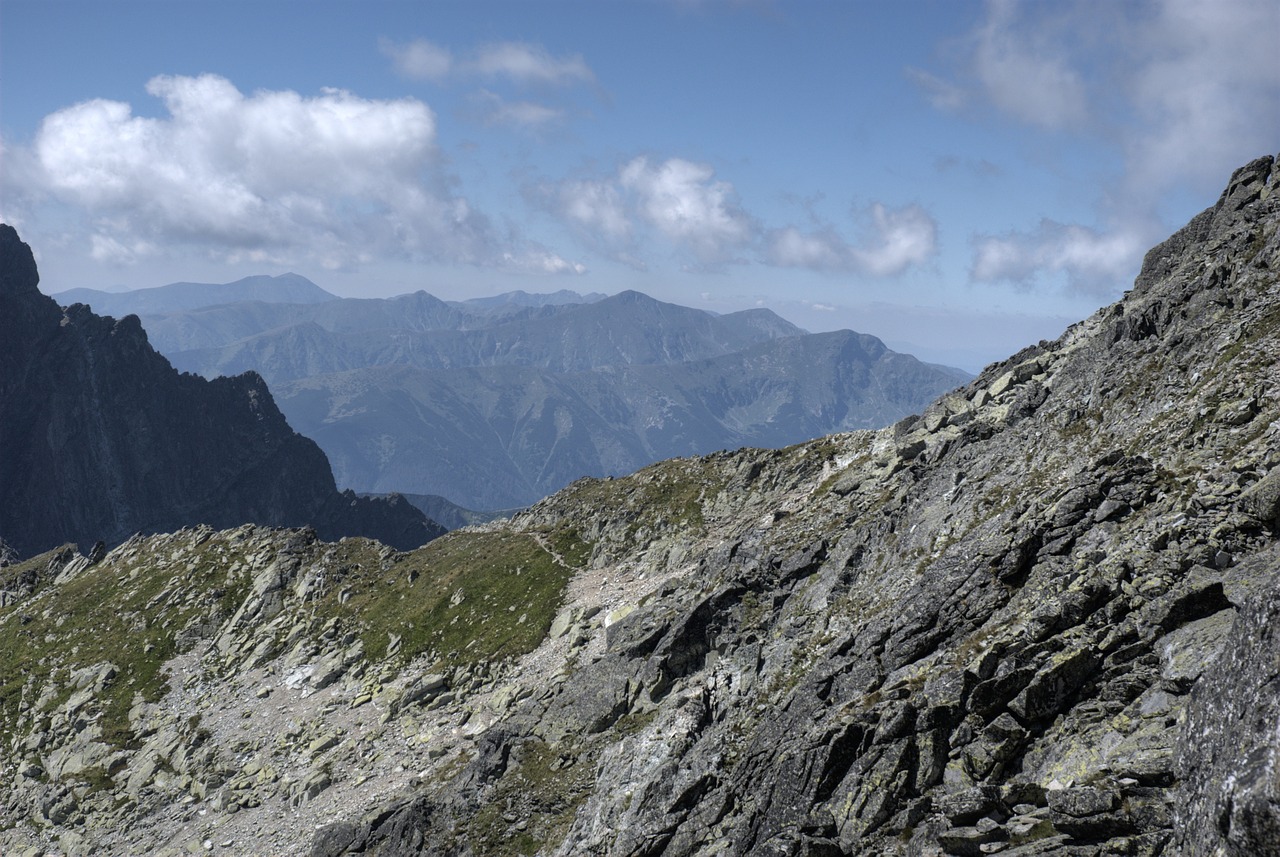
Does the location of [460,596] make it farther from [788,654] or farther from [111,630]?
[788,654]

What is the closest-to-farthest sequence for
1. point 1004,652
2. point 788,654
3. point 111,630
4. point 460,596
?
point 1004,652 → point 788,654 → point 460,596 → point 111,630

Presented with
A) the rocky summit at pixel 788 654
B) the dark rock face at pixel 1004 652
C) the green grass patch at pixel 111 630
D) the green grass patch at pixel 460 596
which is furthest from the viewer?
the green grass patch at pixel 111 630

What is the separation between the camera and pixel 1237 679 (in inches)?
499

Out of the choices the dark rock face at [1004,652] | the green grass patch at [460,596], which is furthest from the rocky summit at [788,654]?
the green grass patch at [460,596]

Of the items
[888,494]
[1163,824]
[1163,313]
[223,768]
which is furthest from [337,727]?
[1163,313]

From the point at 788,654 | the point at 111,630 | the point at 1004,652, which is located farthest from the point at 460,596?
the point at 1004,652

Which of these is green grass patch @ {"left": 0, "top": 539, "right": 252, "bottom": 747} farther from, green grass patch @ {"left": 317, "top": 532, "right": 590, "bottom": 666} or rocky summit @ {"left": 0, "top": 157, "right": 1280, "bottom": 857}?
green grass patch @ {"left": 317, "top": 532, "right": 590, "bottom": 666}

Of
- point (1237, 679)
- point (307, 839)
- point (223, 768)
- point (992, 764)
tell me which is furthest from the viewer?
point (223, 768)

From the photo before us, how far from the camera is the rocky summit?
1658 centimetres

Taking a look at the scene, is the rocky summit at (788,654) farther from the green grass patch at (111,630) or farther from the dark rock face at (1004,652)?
the green grass patch at (111,630)

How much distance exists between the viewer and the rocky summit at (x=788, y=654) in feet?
54.4

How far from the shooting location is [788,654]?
32.4 metres

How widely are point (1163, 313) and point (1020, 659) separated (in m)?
28.2

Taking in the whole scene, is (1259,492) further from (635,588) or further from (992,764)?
(635,588)
